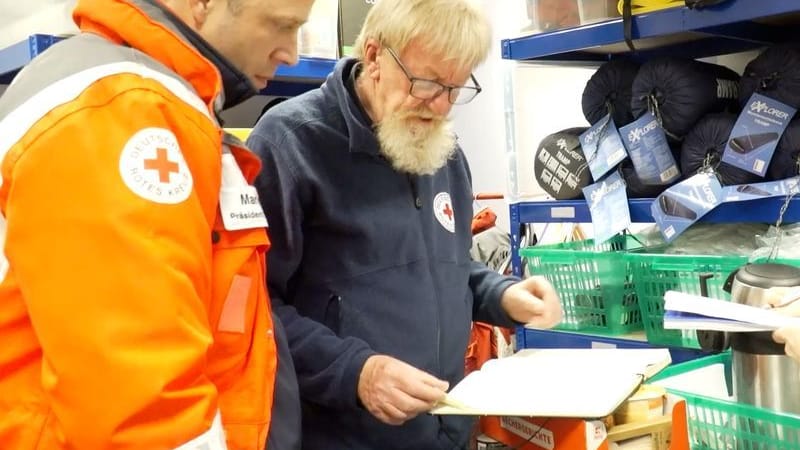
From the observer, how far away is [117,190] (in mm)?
680

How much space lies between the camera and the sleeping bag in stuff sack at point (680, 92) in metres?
1.92

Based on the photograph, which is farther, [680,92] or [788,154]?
[680,92]

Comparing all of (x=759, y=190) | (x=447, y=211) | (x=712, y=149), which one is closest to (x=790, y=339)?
(x=447, y=211)

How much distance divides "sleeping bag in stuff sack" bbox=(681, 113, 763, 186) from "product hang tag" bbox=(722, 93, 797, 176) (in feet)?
0.09

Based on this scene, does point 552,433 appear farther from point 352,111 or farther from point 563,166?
point 563,166

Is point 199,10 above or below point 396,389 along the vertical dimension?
above

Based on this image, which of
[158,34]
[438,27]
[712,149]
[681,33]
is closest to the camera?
[158,34]

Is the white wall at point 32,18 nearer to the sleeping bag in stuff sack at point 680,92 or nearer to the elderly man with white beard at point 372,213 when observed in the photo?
the elderly man with white beard at point 372,213

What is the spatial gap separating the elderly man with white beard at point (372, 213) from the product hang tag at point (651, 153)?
754mm

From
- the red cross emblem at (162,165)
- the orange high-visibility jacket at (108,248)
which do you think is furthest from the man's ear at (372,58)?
the red cross emblem at (162,165)

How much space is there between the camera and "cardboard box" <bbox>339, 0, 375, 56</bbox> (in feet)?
8.55

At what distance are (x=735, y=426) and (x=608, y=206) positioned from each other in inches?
35.9

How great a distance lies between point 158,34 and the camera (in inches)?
32.1

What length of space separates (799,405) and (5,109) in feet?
4.01
